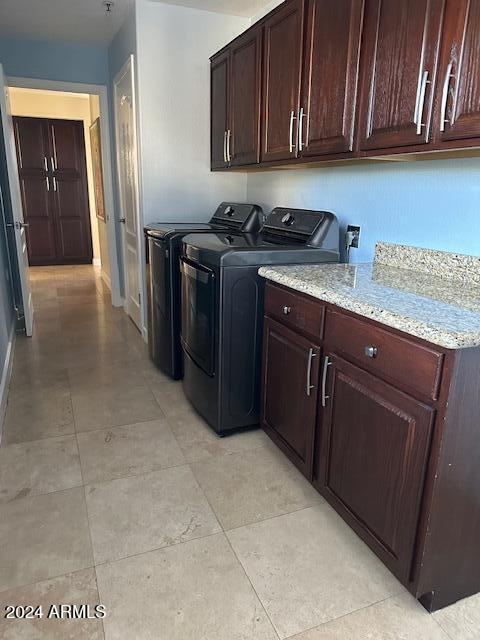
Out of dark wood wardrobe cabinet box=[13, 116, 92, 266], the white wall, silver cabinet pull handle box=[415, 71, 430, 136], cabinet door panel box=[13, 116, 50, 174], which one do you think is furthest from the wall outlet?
cabinet door panel box=[13, 116, 50, 174]

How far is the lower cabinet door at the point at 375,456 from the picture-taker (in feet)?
4.21

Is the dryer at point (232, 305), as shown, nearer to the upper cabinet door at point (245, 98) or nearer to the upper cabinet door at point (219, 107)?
the upper cabinet door at point (245, 98)

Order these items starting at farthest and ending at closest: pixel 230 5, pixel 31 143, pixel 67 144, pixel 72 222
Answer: pixel 72 222, pixel 67 144, pixel 31 143, pixel 230 5

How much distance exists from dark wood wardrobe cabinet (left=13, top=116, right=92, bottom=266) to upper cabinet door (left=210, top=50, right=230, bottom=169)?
429 centimetres

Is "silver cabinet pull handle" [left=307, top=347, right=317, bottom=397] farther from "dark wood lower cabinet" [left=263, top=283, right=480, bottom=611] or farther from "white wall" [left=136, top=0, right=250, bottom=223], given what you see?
"white wall" [left=136, top=0, right=250, bottom=223]

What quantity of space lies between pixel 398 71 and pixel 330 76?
424 millimetres

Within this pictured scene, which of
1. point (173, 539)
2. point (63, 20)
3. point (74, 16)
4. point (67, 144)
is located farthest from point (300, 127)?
point (67, 144)

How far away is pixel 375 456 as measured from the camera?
143cm

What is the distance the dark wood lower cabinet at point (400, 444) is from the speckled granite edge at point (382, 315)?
0.04 m

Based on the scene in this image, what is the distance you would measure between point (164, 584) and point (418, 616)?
0.79 meters

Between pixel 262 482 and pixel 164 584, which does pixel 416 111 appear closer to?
pixel 262 482

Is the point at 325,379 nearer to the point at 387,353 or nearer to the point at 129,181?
the point at 387,353

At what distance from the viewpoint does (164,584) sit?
1447 mm

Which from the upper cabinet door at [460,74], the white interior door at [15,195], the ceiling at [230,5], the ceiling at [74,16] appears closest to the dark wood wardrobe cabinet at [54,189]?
the ceiling at [74,16]
